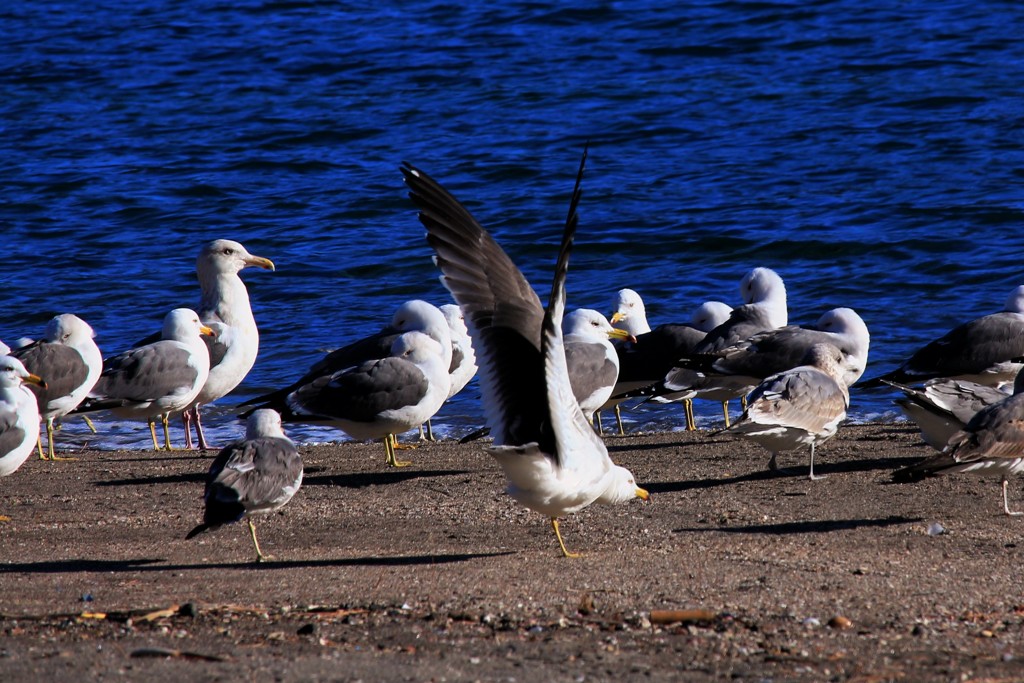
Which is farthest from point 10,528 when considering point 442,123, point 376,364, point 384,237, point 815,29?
point 815,29

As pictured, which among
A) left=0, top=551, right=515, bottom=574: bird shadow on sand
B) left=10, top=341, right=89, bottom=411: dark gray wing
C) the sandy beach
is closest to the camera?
the sandy beach

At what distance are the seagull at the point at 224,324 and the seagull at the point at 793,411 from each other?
14.1 ft

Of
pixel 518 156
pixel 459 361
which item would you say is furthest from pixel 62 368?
pixel 518 156

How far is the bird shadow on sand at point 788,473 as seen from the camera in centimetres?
850

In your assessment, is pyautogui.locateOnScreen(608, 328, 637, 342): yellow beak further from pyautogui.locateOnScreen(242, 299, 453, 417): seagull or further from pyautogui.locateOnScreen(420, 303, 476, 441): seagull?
pyautogui.locateOnScreen(242, 299, 453, 417): seagull

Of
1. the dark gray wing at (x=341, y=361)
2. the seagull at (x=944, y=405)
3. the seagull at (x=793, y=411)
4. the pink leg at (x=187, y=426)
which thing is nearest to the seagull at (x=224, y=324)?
the pink leg at (x=187, y=426)

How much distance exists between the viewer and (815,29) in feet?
84.0

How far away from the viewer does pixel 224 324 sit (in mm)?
11883

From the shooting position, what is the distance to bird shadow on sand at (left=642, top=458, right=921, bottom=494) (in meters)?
8.50

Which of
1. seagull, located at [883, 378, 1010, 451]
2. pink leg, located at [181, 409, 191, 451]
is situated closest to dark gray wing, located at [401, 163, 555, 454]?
seagull, located at [883, 378, 1010, 451]

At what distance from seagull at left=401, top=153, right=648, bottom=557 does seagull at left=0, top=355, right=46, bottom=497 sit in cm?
301

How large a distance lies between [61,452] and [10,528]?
3.46m

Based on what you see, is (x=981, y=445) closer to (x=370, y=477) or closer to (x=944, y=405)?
(x=944, y=405)

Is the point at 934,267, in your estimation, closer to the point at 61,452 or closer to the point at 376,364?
the point at 376,364
